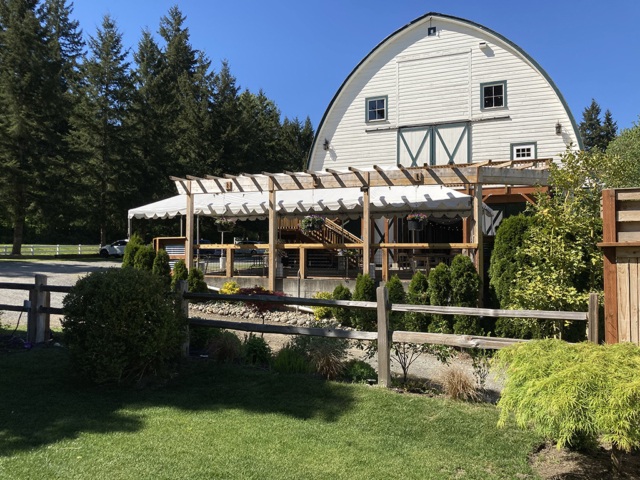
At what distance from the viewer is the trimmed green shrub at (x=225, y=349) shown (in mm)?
6633

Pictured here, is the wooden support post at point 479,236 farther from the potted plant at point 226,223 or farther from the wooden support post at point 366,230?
the potted plant at point 226,223

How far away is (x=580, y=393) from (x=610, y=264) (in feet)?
7.27

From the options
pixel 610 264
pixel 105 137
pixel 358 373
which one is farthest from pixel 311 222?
pixel 105 137

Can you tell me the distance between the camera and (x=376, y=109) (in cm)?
2088

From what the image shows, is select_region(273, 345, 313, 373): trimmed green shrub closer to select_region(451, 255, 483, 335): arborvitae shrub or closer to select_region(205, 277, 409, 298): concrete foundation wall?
select_region(451, 255, 483, 335): arborvitae shrub

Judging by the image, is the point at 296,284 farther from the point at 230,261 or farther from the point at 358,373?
the point at 358,373

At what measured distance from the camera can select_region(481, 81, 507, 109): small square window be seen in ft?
62.0

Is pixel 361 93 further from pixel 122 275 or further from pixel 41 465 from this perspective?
pixel 41 465

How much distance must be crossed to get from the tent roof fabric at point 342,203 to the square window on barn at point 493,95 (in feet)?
19.4

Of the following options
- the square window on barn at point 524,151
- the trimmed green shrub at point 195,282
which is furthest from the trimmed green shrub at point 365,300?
the square window on barn at point 524,151

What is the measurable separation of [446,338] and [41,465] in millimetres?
4106

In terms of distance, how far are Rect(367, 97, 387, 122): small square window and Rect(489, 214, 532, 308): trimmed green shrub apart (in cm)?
1334

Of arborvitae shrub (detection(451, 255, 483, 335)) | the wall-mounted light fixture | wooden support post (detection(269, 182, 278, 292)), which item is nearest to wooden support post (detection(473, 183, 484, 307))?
arborvitae shrub (detection(451, 255, 483, 335))

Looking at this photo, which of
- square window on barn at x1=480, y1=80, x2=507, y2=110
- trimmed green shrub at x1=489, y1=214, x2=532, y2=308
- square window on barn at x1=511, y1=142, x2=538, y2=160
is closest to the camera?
trimmed green shrub at x1=489, y1=214, x2=532, y2=308
